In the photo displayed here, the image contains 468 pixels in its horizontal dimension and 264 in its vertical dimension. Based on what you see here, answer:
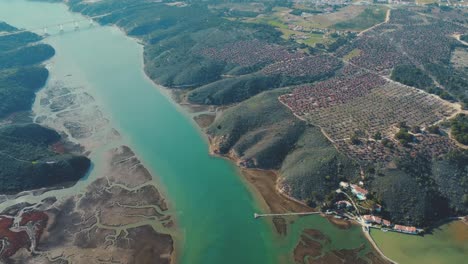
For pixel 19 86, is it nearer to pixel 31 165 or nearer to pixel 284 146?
pixel 31 165

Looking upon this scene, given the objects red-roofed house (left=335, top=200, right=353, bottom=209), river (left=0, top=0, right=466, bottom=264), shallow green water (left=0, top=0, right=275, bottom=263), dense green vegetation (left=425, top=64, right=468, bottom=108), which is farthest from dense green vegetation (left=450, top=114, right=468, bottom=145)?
shallow green water (left=0, top=0, right=275, bottom=263)

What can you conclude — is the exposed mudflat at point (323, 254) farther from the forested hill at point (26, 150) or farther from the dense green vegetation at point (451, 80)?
the dense green vegetation at point (451, 80)

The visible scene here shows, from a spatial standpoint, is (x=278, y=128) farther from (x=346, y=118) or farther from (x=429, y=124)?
(x=429, y=124)

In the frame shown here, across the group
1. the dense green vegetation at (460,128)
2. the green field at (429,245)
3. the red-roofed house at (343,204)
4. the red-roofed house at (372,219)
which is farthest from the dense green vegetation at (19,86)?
the dense green vegetation at (460,128)

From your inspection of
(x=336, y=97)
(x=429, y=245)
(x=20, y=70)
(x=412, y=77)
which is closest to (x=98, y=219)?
(x=429, y=245)

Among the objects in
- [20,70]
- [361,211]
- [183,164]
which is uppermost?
[20,70]

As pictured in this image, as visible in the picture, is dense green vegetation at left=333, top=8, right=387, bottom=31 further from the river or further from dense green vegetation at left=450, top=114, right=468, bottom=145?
the river

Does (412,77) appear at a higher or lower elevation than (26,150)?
higher
